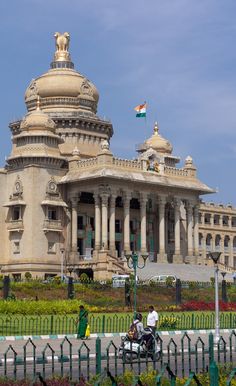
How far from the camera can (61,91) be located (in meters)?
76.6

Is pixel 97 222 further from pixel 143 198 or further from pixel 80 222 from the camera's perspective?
pixel 143 198

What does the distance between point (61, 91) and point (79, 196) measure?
1227 centimetres

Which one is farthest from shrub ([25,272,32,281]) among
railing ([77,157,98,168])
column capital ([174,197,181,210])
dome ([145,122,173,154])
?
dome ([145,122,173,154])

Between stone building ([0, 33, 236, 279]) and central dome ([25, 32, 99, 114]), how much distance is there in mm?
97

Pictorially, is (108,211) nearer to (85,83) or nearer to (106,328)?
(85,83)

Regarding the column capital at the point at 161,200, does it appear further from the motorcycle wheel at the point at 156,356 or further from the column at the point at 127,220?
the motorcycle wheel at the point at 156,356

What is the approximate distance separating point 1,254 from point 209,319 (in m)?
34.4

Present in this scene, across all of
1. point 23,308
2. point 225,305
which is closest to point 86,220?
→ point 225,305

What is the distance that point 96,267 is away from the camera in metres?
65.1

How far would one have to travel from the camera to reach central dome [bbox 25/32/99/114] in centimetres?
7681

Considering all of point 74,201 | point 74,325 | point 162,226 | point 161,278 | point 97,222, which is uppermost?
point 74,201

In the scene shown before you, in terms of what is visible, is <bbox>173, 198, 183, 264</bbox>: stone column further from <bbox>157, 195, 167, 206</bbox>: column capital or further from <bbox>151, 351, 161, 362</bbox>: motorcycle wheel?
<bbox>151, 351, 161, 362</bbox>: motorcycle wheel

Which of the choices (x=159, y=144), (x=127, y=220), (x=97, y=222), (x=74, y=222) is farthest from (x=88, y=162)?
(x=159, y=144)

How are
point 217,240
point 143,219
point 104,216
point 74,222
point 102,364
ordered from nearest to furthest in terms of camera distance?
1. point 102,364
2. point 104,216
3. point 74,222
4. point 143,219
5. point 217,240
